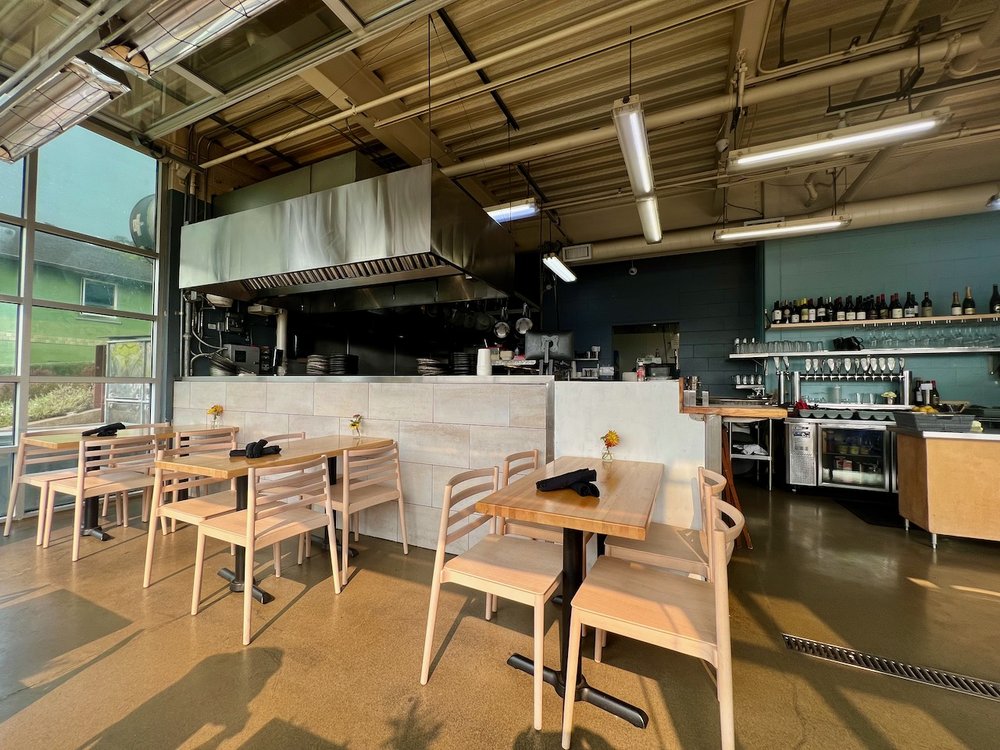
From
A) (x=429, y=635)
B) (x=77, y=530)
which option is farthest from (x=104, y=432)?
(x=429, y=635)

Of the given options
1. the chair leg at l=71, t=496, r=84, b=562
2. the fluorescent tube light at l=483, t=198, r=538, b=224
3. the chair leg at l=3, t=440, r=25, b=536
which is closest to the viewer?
the chair leg at l=71, t=496, r=84, b=562

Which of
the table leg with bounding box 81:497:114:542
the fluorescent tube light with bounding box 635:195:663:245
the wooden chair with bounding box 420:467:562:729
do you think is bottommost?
the table leg with bounding box 81:497:114:542

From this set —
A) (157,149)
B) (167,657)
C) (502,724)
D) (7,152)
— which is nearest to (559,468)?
(502,724)

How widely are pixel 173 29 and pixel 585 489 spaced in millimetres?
3218

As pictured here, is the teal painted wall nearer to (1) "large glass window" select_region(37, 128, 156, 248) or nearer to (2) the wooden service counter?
(2) the wooden service counter

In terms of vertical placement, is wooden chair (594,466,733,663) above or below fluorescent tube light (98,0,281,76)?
below

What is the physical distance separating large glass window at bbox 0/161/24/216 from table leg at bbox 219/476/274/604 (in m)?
3.67

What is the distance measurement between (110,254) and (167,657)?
440 centimetres

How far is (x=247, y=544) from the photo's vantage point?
79.1 inches

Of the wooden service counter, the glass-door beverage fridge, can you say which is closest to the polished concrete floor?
the wooden service counter

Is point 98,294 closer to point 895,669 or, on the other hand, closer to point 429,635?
point 429,635

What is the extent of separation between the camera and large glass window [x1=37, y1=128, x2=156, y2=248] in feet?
12.6

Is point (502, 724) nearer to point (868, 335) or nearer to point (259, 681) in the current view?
point (259, 681)

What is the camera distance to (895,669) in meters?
1.82
